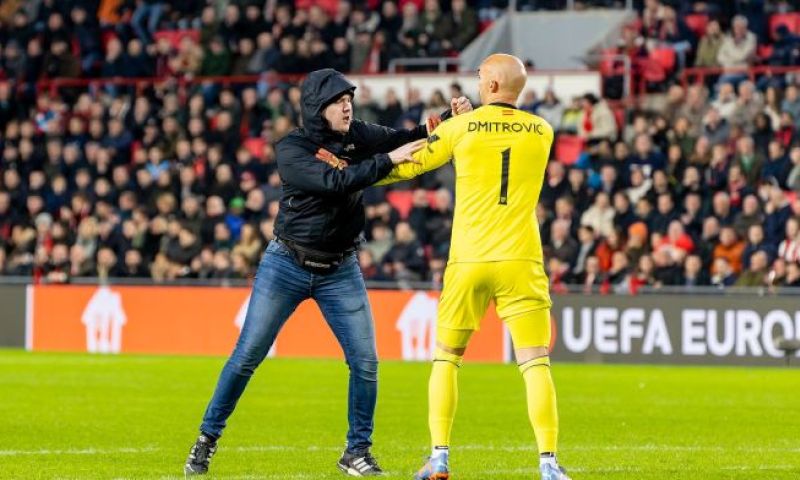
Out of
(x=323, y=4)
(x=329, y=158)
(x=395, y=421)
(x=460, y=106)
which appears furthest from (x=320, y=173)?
(x=323, y=4)

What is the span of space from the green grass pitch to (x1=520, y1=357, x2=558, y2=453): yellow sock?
39.7 inches

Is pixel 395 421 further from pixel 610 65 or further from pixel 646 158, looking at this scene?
pixel 610 65

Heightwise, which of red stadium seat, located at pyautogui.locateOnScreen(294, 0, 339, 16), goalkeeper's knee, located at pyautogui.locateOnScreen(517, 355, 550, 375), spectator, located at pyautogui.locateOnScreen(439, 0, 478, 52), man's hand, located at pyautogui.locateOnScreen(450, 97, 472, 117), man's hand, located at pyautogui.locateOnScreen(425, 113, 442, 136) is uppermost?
red stadium seat, located at pyautogui.locateOnScreen(294, 0, 339, 16)

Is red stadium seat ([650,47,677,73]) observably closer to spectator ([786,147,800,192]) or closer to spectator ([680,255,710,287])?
spectator ([786,147,800,192])

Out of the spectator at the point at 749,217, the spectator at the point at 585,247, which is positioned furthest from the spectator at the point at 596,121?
the spectator at the point at 749,217

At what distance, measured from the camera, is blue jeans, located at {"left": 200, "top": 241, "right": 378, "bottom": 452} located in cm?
995

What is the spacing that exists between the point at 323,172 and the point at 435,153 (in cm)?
86

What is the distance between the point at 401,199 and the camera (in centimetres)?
2758

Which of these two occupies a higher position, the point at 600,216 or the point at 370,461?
the point at 600,216

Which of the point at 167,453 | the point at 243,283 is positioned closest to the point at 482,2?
the point at 243,283

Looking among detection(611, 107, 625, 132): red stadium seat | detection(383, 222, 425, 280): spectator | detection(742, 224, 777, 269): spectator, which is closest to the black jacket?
detection(742, 224, 777, 269): spectator

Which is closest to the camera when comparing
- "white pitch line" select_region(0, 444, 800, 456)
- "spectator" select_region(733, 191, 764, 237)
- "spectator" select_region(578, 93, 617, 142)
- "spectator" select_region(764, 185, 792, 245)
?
"white pitch line" select_region(0, 444, 800, 456)

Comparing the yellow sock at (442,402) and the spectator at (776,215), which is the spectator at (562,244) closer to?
the spectator at (776,215)

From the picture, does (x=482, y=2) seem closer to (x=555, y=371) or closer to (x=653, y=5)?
(x=653, y=5)
